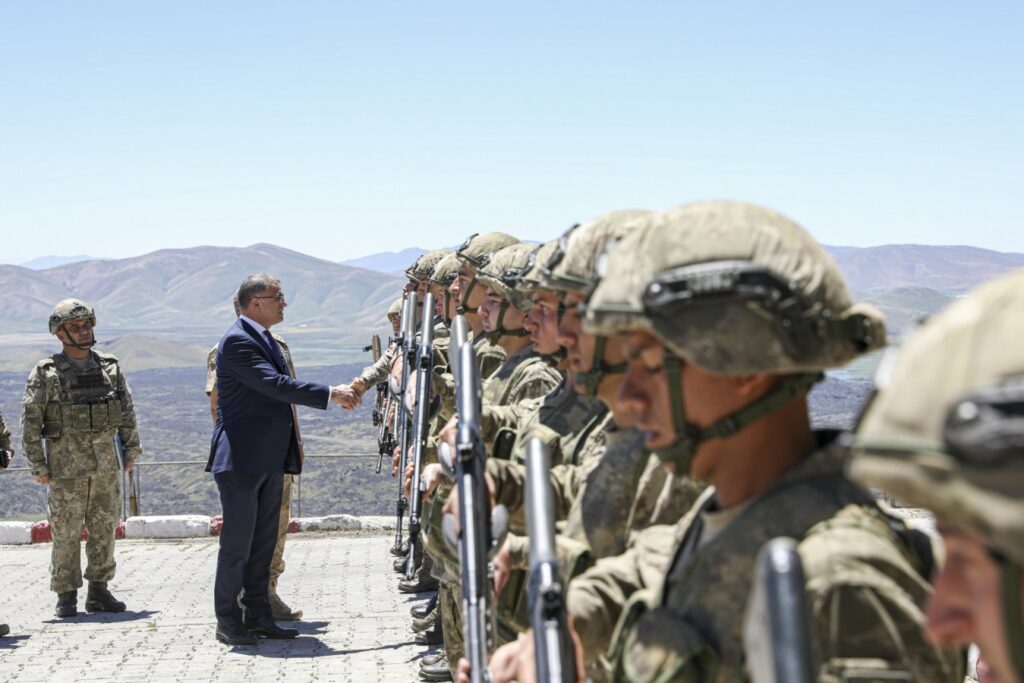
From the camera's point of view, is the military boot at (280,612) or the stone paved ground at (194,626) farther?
the military boot at (280,612)

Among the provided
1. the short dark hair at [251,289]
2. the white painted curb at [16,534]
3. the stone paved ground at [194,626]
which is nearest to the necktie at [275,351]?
the short dark hair at [251,289]

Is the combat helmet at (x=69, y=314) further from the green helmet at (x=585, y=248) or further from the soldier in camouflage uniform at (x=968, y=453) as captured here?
the soldier in camouflage uniform at (x=968, y=453)

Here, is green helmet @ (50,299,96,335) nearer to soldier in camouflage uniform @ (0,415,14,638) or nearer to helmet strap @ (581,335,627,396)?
soldier in camouflage uniform @ (0,415,14,638)

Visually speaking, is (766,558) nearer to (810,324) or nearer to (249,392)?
(810,324)

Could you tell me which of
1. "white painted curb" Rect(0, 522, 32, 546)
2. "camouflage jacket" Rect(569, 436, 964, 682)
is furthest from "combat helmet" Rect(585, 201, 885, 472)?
"white painted curb" Rect(0, 522, 32, 546)

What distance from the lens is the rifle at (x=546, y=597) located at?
8.53ft

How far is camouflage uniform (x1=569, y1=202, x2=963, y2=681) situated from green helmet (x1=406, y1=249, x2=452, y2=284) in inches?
355

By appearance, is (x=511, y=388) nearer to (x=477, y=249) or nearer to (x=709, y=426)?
(x=477, y=249)

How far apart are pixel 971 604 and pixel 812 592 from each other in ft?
2.04

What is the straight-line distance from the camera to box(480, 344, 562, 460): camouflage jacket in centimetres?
568

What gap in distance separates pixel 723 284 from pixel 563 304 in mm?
2220

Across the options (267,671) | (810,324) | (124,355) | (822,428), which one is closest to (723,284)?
(810,324)

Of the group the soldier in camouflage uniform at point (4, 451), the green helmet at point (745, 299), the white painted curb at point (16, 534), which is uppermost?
the green helmet at point (745, 299)

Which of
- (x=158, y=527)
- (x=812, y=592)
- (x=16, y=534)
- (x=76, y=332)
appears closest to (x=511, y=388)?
(x=812, y=592)
